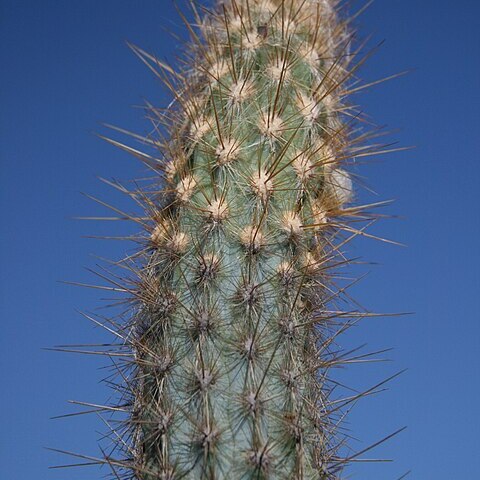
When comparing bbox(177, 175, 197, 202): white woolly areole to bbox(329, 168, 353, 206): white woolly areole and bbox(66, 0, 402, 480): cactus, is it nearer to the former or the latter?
bbox(66, 0, 402, 480): cactus

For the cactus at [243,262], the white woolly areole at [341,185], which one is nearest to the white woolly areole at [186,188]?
the cactus at [243,262]

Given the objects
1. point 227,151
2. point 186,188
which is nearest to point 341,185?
point 227,151

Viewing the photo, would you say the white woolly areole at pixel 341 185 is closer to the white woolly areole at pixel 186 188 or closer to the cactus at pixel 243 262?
the cactus at pixel 243 262

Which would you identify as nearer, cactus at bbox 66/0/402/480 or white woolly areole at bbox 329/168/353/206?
cactus at bbox 66/0/402/480

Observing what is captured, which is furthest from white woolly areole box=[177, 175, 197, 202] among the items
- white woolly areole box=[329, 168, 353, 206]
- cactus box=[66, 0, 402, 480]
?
white woolly areole box=[329, 168, 353, 206]

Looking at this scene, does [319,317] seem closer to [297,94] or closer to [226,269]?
[226,269]

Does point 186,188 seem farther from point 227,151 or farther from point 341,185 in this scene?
point 341,185

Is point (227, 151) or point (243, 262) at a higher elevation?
point (227, 151)

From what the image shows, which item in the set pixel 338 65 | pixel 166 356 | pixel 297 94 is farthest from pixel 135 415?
pixel 338 65

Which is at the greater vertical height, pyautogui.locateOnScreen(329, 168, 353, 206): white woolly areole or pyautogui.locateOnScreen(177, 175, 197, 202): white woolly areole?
pyautogui.locateOnScreen(329, 168, 353, 206): white woolly areole
